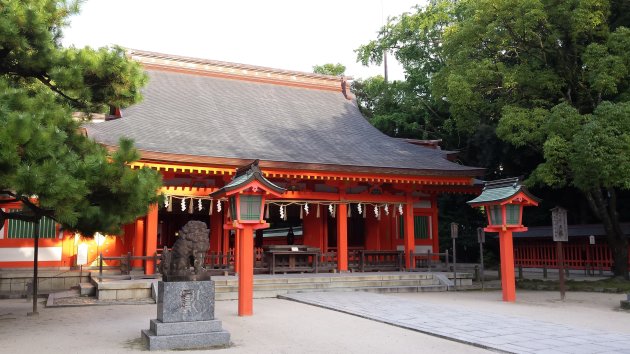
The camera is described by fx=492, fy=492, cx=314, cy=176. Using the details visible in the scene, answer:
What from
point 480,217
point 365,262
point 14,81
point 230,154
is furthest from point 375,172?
point 480,217

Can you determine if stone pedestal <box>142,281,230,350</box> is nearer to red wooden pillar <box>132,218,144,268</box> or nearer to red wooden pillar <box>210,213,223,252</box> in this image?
red wooden pillar <box>132,218,144,268</box>

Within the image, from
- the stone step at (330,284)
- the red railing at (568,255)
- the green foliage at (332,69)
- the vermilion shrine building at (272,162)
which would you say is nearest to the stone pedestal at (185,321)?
the stone step at (330,284)

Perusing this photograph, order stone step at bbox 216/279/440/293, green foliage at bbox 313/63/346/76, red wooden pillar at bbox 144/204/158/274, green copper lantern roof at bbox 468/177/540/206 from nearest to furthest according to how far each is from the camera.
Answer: green copper lantern roof at bbox 468/177/540/206, stone step at bbox 216/279/440/293, red wooden pillar at bbox 144/204/158/274, green foliage at bbox 313/63/346/76

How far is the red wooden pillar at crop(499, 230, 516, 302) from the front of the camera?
11.9 metres

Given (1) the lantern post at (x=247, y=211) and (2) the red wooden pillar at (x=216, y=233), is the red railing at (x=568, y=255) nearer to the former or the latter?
(2) the red wooden pillar at (x=216, y=233)

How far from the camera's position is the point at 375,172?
1526 centimetres

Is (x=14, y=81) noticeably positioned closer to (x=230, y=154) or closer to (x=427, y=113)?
(x=230, y=154)

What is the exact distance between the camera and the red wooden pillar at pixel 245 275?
9.59 meters

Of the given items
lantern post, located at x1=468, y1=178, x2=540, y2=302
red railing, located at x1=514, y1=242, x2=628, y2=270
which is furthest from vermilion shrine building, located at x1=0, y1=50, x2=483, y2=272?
red railing, located at x1=514, y1=242, x2=628, y2=270

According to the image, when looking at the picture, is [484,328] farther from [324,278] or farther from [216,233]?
[216,233]

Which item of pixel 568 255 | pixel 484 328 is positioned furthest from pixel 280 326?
pixel 568 255

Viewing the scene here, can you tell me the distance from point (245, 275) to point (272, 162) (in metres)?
4.95

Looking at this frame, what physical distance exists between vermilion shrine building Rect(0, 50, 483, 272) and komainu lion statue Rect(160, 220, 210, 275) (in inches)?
188

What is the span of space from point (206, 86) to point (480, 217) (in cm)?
1531
